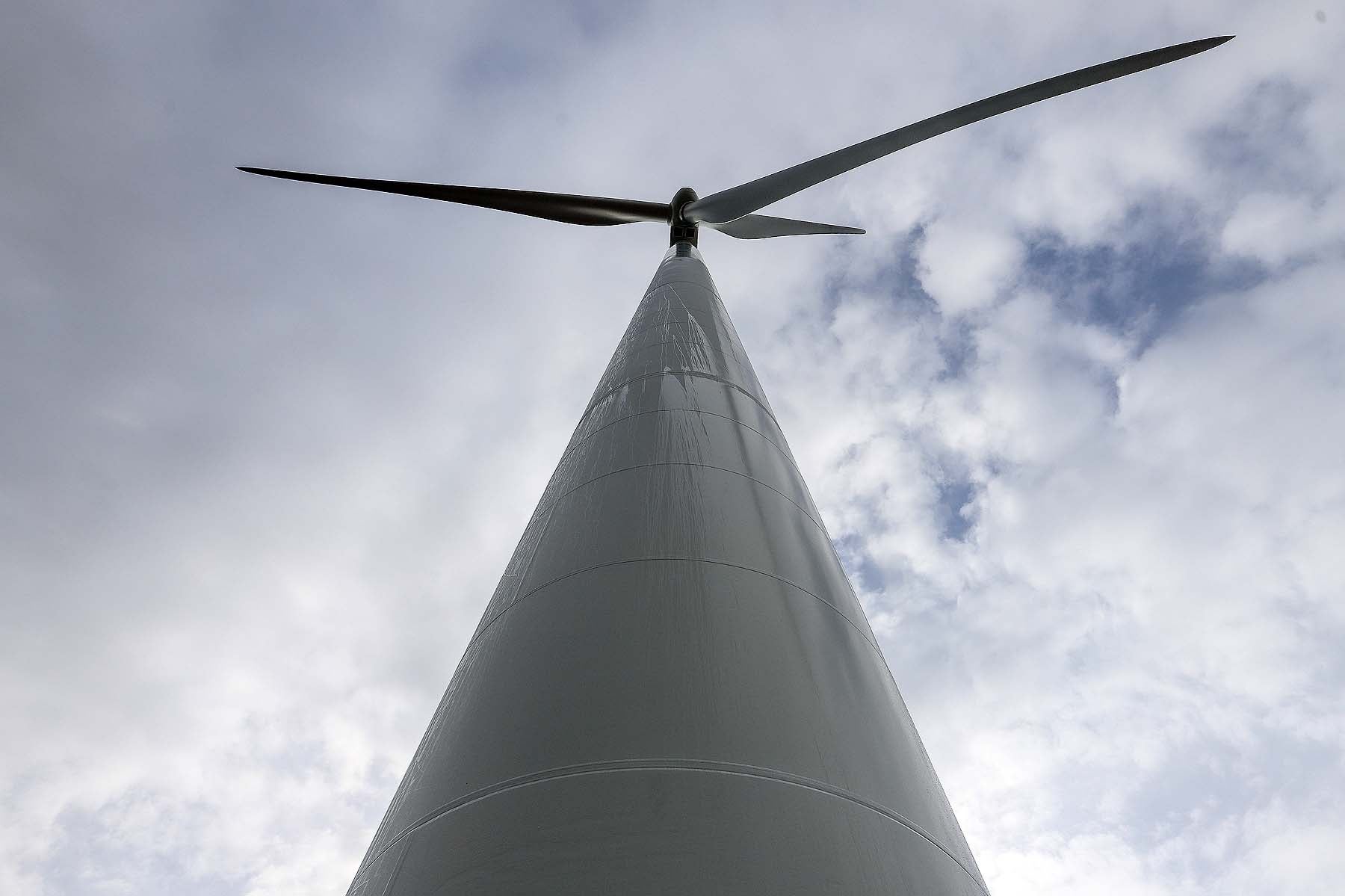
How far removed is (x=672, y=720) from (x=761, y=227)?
16.3 meters

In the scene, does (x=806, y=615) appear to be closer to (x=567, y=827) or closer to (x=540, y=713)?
(x=540, y=713)

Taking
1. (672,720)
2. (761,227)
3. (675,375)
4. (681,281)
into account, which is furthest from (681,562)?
(761,227)

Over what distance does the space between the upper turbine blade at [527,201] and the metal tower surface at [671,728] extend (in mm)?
11642

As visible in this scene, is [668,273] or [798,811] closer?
[798,811]

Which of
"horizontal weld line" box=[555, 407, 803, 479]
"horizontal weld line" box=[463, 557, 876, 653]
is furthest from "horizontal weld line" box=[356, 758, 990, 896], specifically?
"horizontal weld line" box=[555, 407, 803, 479]

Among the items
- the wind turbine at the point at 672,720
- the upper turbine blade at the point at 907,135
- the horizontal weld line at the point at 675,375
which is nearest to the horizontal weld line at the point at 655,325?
the horizontal weld line at the point at 675,375

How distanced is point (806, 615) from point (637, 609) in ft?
3.12

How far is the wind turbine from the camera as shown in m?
3.44

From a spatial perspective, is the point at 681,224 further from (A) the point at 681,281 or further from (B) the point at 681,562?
(B) the point at 681,562

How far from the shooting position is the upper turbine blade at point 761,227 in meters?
18.0

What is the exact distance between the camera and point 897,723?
4.82 meters

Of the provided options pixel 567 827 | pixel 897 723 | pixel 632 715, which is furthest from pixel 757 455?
pixel 567 827

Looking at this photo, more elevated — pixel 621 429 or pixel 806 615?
pixel 621 429

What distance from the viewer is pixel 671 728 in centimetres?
Result: 391
